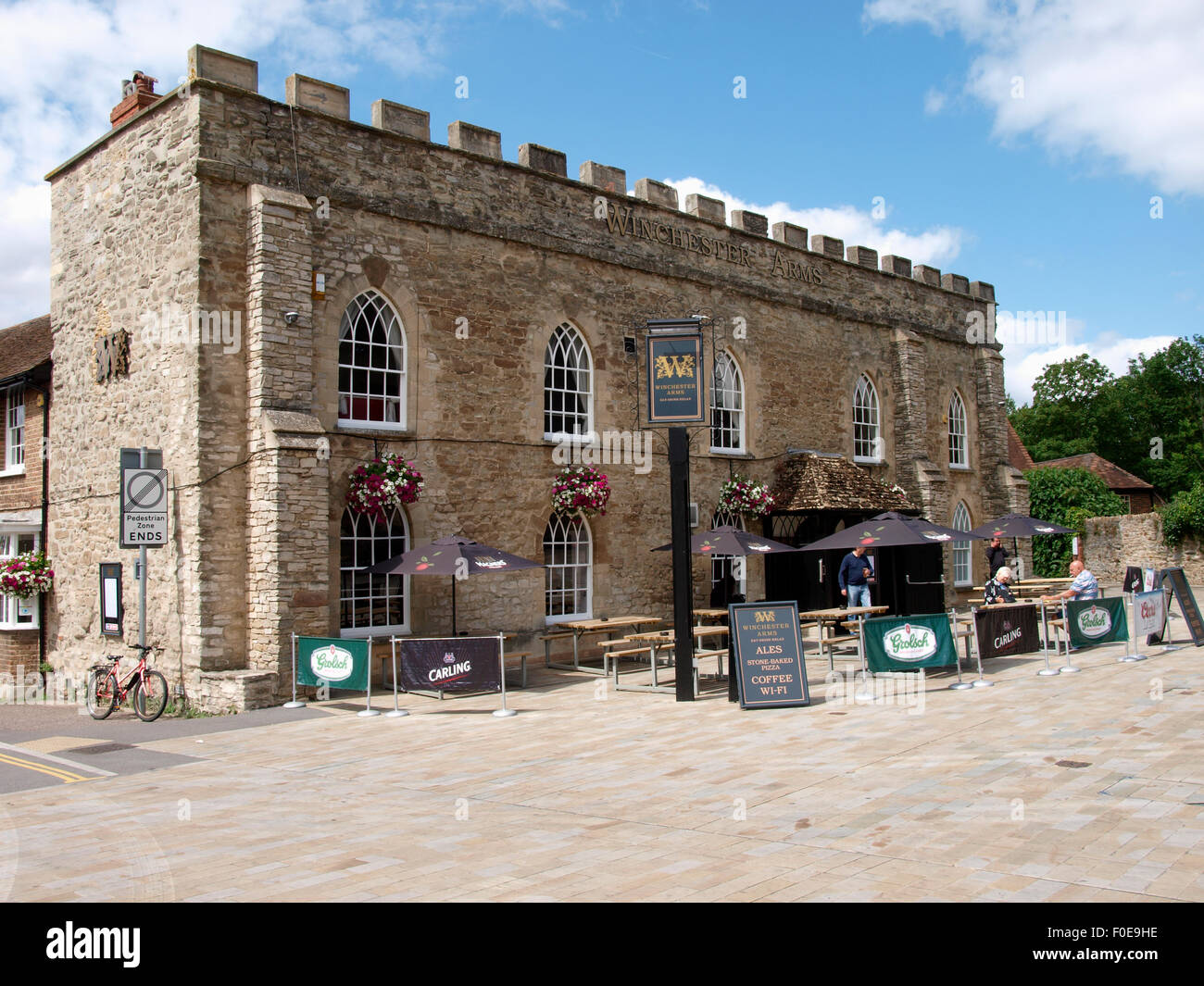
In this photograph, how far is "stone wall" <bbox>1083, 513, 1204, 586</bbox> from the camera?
105ft

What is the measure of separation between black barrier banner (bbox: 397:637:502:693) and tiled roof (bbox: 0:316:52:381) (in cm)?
989

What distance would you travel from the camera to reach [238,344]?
1345 centimetres

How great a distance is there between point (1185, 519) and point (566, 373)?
973 inches

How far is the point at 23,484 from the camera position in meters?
17.5

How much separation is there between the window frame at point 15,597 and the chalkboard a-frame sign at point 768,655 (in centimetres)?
1231

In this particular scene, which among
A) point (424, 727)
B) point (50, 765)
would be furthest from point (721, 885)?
point (50, 765)

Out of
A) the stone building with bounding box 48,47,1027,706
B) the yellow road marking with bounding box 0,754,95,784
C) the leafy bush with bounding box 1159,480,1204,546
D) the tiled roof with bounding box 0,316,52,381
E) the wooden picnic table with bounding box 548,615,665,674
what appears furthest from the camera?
the leafy bush with bounding box 1159,480,1204,546

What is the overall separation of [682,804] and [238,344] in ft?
30.7

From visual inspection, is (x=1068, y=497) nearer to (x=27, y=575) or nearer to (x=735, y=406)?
(x=735, y=406)

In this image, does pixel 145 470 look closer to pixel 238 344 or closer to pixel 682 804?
pixel 238 344

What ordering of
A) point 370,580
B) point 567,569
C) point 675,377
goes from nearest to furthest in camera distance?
point 675,377
point 370,580
point 567,569

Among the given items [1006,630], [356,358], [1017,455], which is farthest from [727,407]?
[1017,455]

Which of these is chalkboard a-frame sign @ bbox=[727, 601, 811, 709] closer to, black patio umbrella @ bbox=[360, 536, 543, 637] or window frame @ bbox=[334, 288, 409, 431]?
black patio umbrella @ bbox=[360, 536, 543, 637]

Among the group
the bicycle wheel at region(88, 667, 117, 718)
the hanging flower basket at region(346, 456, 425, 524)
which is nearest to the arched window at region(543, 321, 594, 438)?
the hanging flower basket at region(346, 456, 425, 524)
